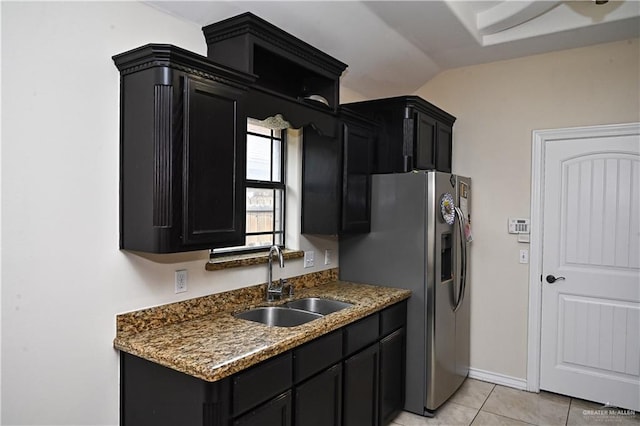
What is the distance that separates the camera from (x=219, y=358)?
176 cm

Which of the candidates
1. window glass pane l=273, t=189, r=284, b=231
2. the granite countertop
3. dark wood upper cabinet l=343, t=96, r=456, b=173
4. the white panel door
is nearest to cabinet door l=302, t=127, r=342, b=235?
window glass pane l=273, t=189, r=284, b=231

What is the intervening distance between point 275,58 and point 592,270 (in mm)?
2835

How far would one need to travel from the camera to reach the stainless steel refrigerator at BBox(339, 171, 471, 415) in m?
3.09

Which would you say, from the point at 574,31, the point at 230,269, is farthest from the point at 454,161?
the point at 230,269

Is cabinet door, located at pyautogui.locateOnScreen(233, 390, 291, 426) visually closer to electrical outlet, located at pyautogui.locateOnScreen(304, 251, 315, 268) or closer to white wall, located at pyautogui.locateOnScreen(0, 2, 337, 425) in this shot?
white wall, located at pyautogui.locateOnScreen(0, 2, 337, 425)

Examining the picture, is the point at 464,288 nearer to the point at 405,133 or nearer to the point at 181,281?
the point at 405,133

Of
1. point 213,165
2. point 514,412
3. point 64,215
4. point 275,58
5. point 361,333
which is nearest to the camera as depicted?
point 64,215

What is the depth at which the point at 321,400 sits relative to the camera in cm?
229

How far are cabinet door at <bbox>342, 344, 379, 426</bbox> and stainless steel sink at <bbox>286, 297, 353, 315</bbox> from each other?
359mm

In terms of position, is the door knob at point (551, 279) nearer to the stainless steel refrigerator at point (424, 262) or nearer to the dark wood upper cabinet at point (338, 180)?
the stainless steel refrigerator at point (424, 262)

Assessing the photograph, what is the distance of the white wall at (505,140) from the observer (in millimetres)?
3359

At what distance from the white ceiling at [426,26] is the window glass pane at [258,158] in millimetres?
753

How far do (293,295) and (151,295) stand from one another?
104cm

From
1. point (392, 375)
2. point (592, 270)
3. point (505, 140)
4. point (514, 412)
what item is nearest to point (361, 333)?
point (392, 375)
